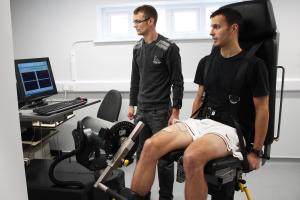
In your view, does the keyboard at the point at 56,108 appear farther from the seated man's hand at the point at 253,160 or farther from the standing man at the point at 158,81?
the seated man's hand at the point at 253,160

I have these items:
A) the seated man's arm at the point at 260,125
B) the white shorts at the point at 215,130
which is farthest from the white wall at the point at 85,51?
the seated man's arm at the point at 260,125

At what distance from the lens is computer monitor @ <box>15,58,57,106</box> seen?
2287 mm

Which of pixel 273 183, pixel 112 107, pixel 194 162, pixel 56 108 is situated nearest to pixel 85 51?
pixel 112 107

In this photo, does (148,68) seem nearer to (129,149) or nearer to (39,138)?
(129,149)

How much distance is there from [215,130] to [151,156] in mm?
392

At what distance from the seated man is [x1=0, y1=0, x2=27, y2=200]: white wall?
0.61 metres

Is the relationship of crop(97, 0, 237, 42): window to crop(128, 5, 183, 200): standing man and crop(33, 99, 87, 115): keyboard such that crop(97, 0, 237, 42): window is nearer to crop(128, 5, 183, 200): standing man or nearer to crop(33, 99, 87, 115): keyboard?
crop(128, 5, 183, 200): standing man

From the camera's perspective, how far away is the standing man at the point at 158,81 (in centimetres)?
219

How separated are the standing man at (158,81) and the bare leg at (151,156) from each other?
23.0 inches

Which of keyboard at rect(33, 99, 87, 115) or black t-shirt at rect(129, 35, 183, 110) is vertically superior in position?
black t-shirt at rect(129, 35, 183, 110)

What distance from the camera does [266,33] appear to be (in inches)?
64.3

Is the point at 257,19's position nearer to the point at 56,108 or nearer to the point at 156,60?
the point at 156,60

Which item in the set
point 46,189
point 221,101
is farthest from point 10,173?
point 221,101

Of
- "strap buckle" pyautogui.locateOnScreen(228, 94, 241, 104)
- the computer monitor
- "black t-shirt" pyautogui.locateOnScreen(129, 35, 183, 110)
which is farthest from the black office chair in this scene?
the computer monitor
